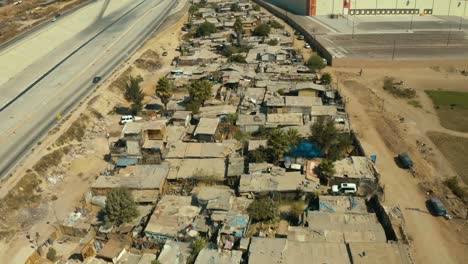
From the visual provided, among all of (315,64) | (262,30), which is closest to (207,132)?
(315,64)

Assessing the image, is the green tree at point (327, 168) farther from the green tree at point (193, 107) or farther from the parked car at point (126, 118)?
the parked car at point (126, 118)

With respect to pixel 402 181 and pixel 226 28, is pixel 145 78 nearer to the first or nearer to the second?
pixel 226 28

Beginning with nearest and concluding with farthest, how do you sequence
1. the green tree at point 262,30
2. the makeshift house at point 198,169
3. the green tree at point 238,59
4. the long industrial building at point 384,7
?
1. the makeshift house at point 198,169
2. the green tree at point 238,59
3. the green tree at point 262,30
4. the long industrial building at point 384,7

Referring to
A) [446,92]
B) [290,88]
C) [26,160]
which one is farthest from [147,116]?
[446,92]

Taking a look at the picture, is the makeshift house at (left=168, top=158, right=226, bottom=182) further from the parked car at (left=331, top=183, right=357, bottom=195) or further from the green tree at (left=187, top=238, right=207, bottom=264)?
the parked car at (left=331, top=183, right=357, bottom=195)

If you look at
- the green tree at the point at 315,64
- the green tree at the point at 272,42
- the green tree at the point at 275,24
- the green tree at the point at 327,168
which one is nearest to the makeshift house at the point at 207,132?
the green tree at the point at 327,168
